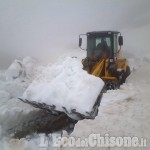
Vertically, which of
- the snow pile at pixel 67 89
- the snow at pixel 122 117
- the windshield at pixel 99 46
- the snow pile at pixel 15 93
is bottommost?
the snow pile at pixel 15 93

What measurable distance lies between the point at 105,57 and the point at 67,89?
245 centimetres

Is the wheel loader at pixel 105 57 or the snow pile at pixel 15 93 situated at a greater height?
the wheel loader at pixel 105 57

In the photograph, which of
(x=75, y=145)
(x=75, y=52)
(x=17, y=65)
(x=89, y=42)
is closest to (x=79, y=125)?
(x=75, y=145)

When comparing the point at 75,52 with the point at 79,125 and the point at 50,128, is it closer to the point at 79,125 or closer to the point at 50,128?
the point at 50,128

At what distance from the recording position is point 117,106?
462cm

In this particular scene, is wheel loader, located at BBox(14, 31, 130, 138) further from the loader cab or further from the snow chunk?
the snow chunk

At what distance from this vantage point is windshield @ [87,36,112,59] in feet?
23.0

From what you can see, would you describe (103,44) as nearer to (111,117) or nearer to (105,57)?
(105,57)

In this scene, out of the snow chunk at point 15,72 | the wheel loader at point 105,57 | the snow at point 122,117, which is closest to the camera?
the snow at point 122,117

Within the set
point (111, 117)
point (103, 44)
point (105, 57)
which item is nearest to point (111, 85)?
point (105, 57)

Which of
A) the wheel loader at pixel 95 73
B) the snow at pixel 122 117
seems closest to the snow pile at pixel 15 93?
the wheel loader at pixel 95 73

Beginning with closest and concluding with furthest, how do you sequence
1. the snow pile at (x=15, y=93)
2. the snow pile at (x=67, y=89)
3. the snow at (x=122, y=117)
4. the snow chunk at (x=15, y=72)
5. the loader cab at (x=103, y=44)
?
1. the snow at (x=122, y=117)
2. the snow pile at (x=67, y=89)
3. the snow pile at (x=15, y=93)
4. the loader cab at (x=103, y=44)
5. the snow chunk at (x=15, y=72)

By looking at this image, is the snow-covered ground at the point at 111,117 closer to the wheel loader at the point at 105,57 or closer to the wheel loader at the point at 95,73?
the wheel loader at the point at 95,73

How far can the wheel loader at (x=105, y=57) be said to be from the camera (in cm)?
663
